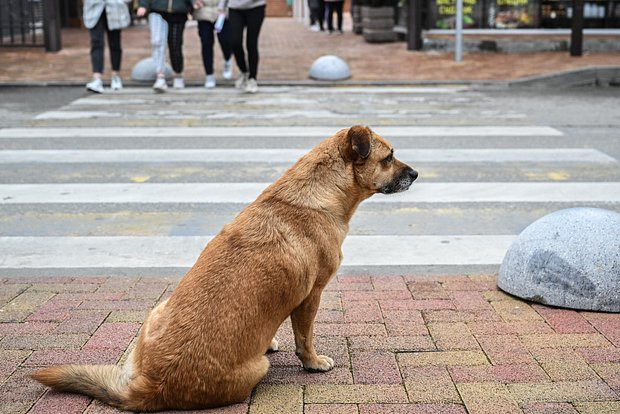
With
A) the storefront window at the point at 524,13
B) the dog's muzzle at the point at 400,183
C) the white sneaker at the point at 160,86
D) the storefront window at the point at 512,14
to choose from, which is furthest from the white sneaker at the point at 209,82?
the dog's muzzle at the point at 400,183

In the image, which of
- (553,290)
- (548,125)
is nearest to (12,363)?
(553,290)

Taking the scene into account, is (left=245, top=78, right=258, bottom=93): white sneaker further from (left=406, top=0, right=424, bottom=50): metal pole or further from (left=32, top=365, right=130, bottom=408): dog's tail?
(left=32, top=365, right=130, bottom=408): dog's tail

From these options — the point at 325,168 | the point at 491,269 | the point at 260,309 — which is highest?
the point at 325,168

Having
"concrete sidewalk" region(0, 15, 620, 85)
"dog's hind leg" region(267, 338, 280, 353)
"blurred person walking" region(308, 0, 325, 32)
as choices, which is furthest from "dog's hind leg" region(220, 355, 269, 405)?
"blurred person walking" region(308, 0, 325, 32)

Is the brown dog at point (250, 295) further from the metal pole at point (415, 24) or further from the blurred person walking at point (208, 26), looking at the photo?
the metal pole at point (415, 24)

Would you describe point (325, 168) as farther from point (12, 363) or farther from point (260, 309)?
point (12, 363)

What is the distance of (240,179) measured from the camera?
804 cm

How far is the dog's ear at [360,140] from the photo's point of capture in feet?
12.4

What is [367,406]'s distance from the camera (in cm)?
361

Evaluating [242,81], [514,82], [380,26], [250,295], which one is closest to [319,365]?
[250,295]

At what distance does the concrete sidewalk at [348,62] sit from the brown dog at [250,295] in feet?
37.4

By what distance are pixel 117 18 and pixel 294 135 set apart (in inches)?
182

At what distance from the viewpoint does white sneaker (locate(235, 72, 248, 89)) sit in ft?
47.0

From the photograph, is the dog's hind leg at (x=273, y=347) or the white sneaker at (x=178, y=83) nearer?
the dog's hind leg at (x=273, y=347)
